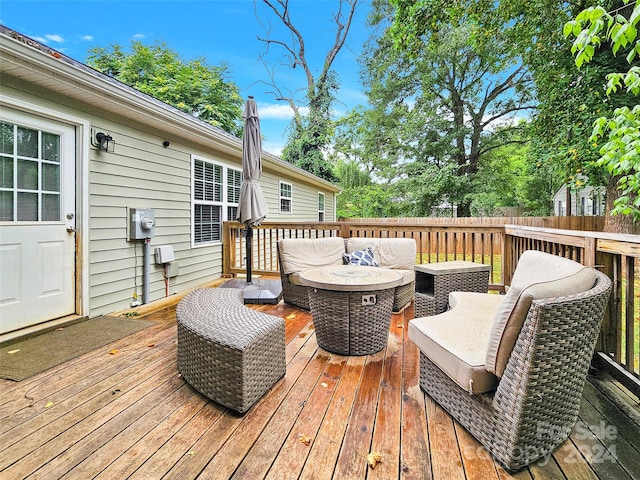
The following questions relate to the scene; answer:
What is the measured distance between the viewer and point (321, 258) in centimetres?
423

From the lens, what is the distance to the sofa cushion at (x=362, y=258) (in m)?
3.95

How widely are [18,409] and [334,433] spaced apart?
6.13 feet

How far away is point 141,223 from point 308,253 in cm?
222

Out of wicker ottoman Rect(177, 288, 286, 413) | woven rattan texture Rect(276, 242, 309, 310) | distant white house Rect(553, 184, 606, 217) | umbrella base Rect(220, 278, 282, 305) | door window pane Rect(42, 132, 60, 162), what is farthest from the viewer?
distant white house Rect(553, 184, 606, 217)

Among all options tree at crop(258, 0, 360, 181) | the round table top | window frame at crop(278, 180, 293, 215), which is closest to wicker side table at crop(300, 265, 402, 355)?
the round table top

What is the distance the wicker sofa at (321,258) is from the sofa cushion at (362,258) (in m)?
0.09

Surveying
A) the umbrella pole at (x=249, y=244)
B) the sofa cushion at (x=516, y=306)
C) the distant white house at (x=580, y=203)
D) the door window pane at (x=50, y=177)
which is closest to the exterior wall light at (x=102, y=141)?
the door window pane at (x=50, y=177)

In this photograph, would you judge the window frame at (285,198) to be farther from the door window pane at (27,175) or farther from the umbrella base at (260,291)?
the door window pane at (27,175)

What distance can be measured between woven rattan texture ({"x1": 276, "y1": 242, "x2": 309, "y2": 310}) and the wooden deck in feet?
4.96

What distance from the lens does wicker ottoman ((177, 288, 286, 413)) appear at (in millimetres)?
1807

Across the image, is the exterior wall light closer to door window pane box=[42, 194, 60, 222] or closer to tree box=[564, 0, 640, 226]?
door window pane box=[42, 194, 60, 222]

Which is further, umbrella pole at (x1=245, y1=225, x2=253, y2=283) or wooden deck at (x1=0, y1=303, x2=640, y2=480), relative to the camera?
umbrella pole at (x1=245, y1=225, x2=253, y2=283)

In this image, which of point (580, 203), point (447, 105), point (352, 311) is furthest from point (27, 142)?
point (580, 203)

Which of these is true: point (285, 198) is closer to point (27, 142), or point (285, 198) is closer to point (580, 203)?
point (27, 142)
